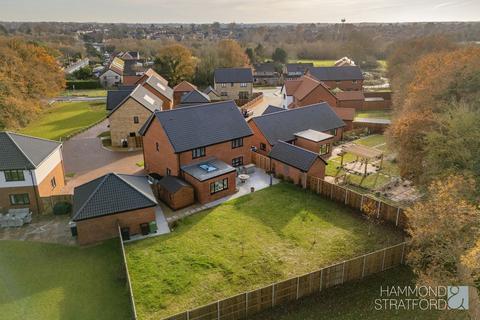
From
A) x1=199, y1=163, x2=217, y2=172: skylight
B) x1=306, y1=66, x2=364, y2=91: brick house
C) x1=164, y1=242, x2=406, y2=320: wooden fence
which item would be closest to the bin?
x1=199, y1=163, x2=217, y2=172: skylight

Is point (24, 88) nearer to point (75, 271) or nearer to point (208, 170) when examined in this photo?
point (208, 170)

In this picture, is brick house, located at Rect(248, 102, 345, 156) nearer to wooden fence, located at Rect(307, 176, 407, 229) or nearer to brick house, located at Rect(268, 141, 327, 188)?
brick house, located at Rect(268, 141, 327, 188)

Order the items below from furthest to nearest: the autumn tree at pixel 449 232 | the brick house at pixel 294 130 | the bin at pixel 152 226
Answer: the brick house at pixel 294 130 → the bin at pixel 152 226 → the autumn tree at pixel 449 232

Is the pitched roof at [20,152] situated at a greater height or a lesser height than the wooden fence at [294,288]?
greater

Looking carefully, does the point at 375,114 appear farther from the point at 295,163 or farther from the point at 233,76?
the point at 295,163

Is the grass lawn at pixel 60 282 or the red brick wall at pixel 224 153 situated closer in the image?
the grass lawn at pixel 60 282

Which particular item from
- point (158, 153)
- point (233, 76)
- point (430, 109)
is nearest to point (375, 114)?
point (233, 76)

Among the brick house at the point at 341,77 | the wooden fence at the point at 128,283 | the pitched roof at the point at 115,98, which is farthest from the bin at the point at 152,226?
the brick house at the point at 341,77

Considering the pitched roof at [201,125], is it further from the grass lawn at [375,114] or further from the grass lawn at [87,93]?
the grass lawn at [87,93]
